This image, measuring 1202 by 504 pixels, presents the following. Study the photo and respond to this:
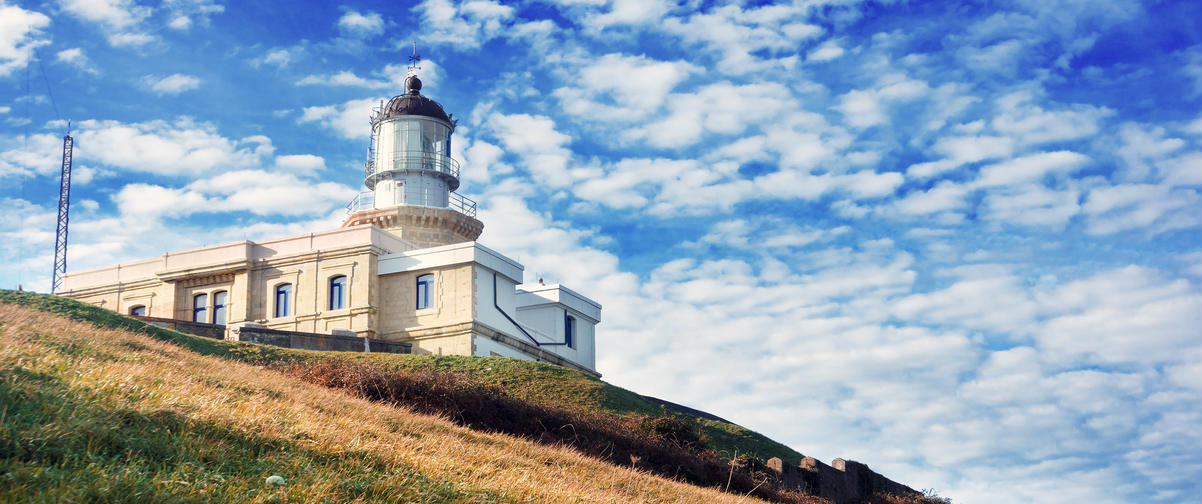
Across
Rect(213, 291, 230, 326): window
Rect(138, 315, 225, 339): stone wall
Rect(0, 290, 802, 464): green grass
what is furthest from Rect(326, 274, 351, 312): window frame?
Rect(0, 290, 802, 464): green grass

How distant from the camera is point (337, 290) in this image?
38094mm

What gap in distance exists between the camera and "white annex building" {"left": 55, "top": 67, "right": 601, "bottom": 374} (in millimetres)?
37125

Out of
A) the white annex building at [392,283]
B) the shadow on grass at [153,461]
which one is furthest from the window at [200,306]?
the shadow on grass at [153,461]

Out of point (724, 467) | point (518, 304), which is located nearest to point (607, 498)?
point (724, 467)

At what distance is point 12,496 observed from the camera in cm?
802

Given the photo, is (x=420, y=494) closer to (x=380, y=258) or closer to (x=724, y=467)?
(x=724, y=467)

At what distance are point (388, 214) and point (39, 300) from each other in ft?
59.7

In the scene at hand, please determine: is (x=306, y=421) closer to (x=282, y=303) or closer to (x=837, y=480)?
(x=837, y=480)

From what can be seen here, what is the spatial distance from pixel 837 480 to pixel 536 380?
372 inches

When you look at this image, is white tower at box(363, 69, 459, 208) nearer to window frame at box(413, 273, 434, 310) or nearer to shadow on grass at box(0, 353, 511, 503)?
window frame at box(413, 273, 434, 310)

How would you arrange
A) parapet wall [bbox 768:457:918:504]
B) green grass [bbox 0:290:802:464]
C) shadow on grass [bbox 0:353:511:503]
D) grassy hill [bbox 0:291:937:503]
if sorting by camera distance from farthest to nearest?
1. green grass [bbox 0:290:802:464]
2. parapet wall [bbox 768:457:918:504]
3. grassy hill [bbox 0:291:937:503]
4. shadow on grass [bbox 0:353:511:503]

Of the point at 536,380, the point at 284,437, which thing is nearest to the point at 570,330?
the point at 536,380

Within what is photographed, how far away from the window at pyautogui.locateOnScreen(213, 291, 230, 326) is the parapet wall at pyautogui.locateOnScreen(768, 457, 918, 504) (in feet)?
77.5

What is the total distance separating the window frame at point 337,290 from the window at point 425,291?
8.57 ft
